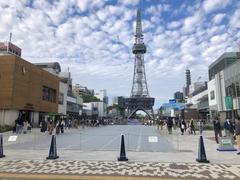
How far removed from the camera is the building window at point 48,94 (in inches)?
2217

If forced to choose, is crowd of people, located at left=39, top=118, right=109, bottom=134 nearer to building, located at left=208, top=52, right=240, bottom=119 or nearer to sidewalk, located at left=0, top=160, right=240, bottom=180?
sidewalk, located at left=0, top=160, right=240, bottom=180

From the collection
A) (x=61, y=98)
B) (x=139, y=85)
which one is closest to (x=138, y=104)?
(x=139, y=85)

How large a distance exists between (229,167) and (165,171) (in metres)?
2.68

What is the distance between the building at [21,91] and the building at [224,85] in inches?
1245

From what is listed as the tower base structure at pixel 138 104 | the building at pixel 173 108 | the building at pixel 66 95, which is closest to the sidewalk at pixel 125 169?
the building at pixel 66 95

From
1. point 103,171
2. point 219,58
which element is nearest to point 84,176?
point 103,171

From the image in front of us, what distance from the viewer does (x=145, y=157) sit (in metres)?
14.4

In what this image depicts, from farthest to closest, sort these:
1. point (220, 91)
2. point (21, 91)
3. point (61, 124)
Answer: point (220, 91)
point (21, 91)
point (61, 124)

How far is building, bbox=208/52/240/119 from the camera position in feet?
157

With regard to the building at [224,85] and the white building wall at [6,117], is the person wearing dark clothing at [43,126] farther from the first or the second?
the building at [224,85]

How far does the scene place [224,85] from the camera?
55.1m

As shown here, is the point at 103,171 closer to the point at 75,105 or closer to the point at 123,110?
the point at 75,105

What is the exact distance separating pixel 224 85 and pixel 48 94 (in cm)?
3269

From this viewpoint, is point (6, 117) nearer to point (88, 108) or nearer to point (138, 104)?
point (88, 108)
